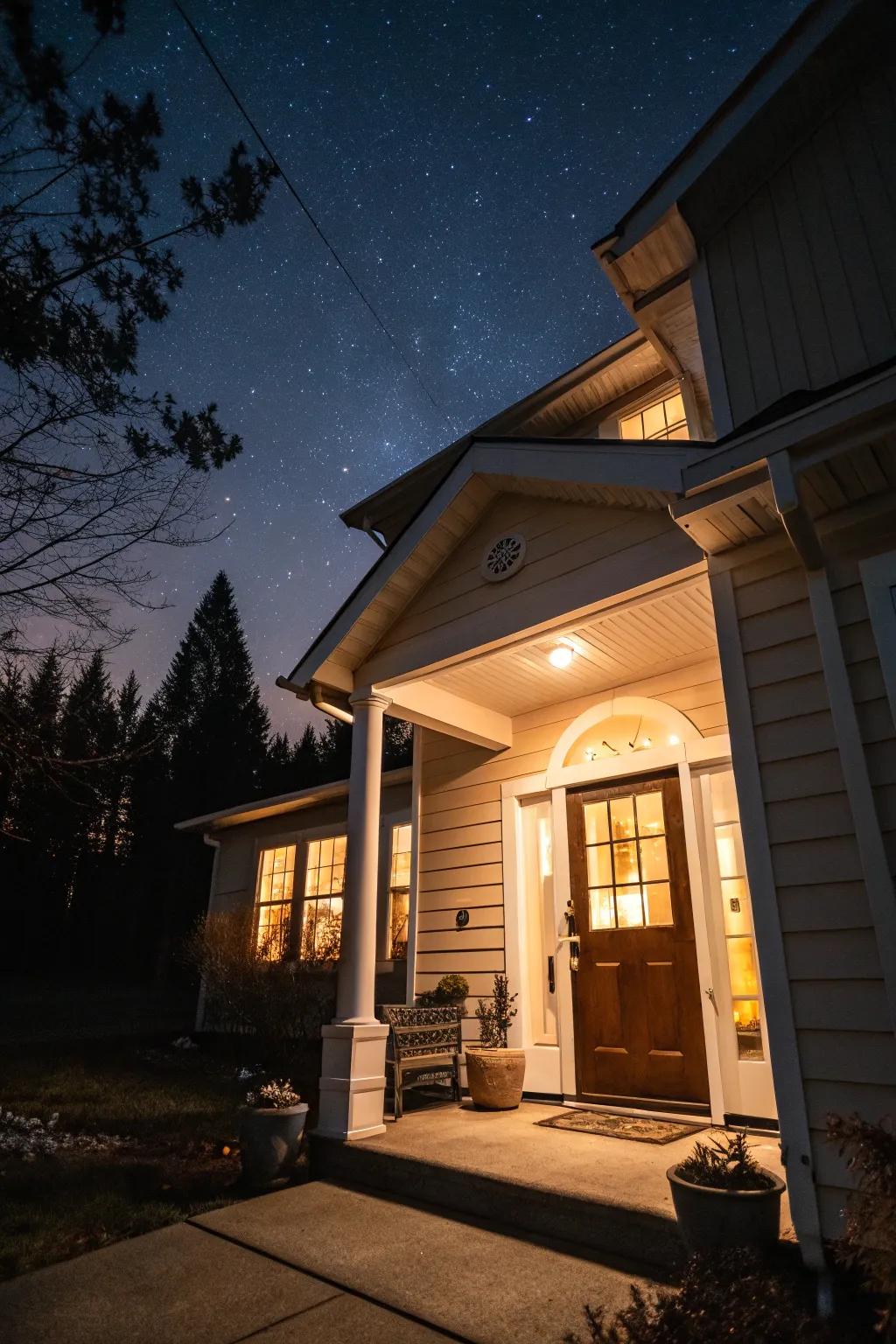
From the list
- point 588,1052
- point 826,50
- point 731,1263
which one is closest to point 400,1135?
point 588,1052

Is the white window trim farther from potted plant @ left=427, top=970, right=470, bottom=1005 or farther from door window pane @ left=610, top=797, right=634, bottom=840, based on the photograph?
potted plant @ left=427, top=970, right=470, bottom=1005

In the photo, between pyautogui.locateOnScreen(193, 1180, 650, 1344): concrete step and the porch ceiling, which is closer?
pyautogui.locateOnScreen(193, 1180, 650, 1344): concrete step

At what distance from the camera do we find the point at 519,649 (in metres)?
5.09

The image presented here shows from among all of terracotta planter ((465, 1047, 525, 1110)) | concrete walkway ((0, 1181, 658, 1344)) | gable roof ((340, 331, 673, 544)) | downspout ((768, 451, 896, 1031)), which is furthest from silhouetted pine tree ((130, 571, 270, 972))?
downspout ((768, 451, 896, 1031))

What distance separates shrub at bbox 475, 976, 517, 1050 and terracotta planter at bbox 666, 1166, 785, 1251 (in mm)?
2726

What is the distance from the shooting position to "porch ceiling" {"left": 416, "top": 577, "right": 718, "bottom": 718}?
471 cm

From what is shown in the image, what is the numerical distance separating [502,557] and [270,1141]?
4.03m

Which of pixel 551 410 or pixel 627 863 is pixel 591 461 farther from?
pixel 627 863

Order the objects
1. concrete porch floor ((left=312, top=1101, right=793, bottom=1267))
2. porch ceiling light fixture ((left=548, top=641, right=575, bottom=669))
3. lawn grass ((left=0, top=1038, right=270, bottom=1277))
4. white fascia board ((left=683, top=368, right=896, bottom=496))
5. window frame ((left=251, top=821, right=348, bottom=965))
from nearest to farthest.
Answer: white fascia board ((left=683, top=368, right=896, bottom=496)) → concrete porch floor ((left=312, top=1101, right=793, bottom=1267)) → lawn grass ((left=0, top=1038, right=270, bottom=1277)) → porch ceiling light fixture ((left=548, top=641, right=575, bottom=669)) → window frame ((left=251, top=821, right=348, bottom=965))

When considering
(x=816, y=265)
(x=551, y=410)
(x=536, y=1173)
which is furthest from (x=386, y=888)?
(x=816, y=265)

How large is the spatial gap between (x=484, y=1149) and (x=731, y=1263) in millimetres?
1973

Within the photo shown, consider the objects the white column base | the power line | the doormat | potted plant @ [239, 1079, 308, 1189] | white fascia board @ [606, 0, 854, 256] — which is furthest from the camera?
the power line

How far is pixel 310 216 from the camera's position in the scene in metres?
6.29

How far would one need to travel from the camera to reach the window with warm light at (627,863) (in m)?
5.18
